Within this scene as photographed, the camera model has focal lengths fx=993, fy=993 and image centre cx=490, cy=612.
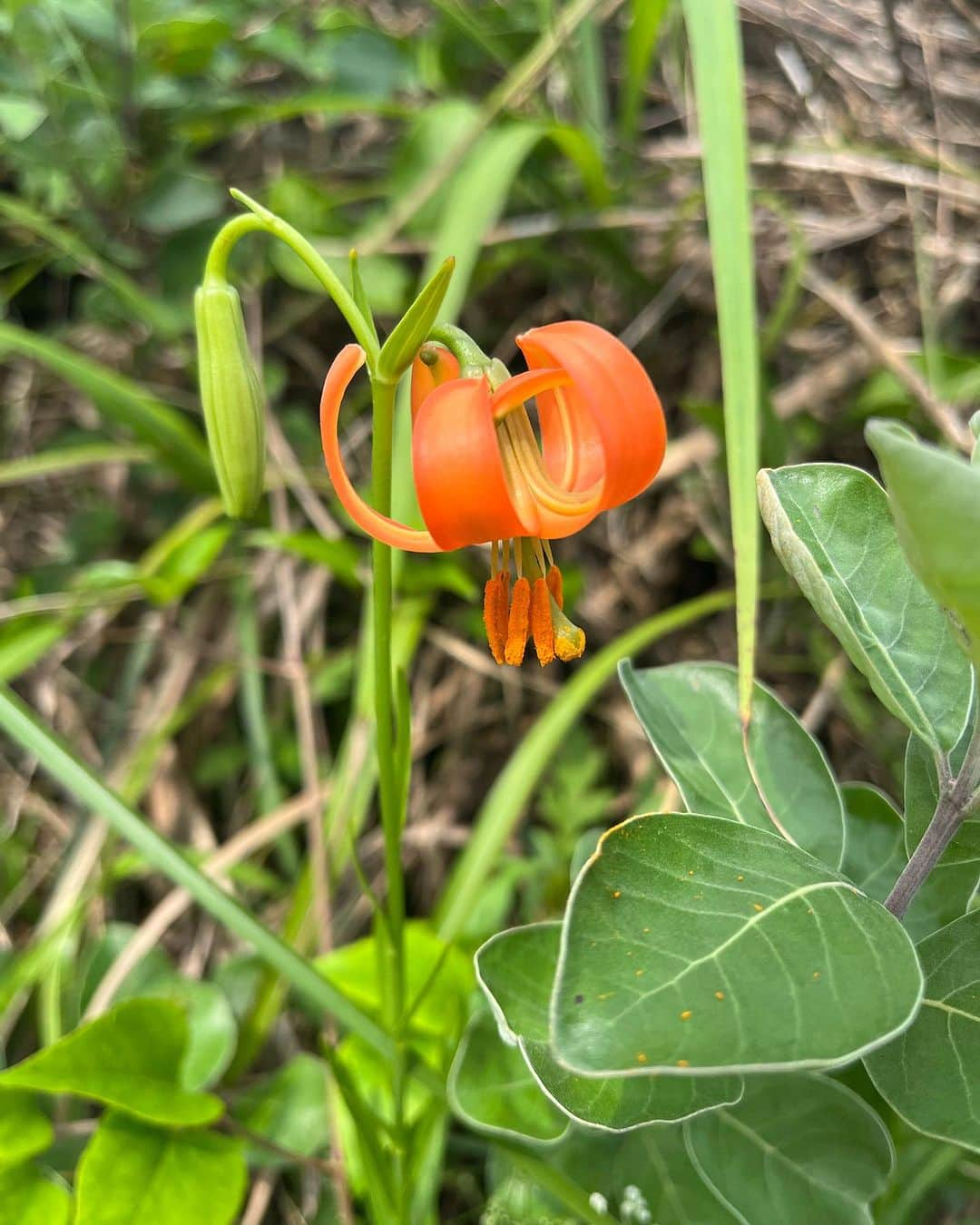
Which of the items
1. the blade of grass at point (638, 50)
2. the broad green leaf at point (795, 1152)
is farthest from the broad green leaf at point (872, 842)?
the blade of grass at point (638, 50)

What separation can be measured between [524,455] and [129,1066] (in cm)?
77

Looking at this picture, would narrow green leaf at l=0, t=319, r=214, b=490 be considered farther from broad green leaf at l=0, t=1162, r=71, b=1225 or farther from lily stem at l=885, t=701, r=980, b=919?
lily stem at l=885, t=701, r=980, b=919

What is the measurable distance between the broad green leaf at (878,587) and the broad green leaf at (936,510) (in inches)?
7.1

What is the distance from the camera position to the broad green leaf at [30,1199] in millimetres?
979

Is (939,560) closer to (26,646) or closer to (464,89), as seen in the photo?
(26,646)

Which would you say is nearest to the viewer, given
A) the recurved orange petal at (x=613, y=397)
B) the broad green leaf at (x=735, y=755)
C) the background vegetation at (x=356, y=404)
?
the recurved orange petal at (x=613, y=397)

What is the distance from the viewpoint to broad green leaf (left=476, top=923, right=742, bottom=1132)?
688 millimetres

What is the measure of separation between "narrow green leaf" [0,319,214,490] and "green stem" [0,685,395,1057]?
71 centimetres

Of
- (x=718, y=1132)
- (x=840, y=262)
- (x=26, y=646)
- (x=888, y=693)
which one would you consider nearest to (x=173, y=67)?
(x=26, y=646)

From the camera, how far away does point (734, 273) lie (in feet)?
2.72

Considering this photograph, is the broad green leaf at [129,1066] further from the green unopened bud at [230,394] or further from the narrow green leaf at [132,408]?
the narrow green leaf at [132,408]

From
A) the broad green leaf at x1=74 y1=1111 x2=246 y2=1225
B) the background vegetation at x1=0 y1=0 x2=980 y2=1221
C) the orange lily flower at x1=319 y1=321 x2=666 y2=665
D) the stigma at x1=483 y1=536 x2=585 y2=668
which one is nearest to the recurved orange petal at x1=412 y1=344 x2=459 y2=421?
the orange lily flower at x1=319 y1=321 x2=666 y2=665

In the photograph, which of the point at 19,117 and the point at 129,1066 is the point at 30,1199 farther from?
the point at 19,117

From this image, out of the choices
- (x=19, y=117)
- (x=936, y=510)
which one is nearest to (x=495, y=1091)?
(x=936, y=510)
